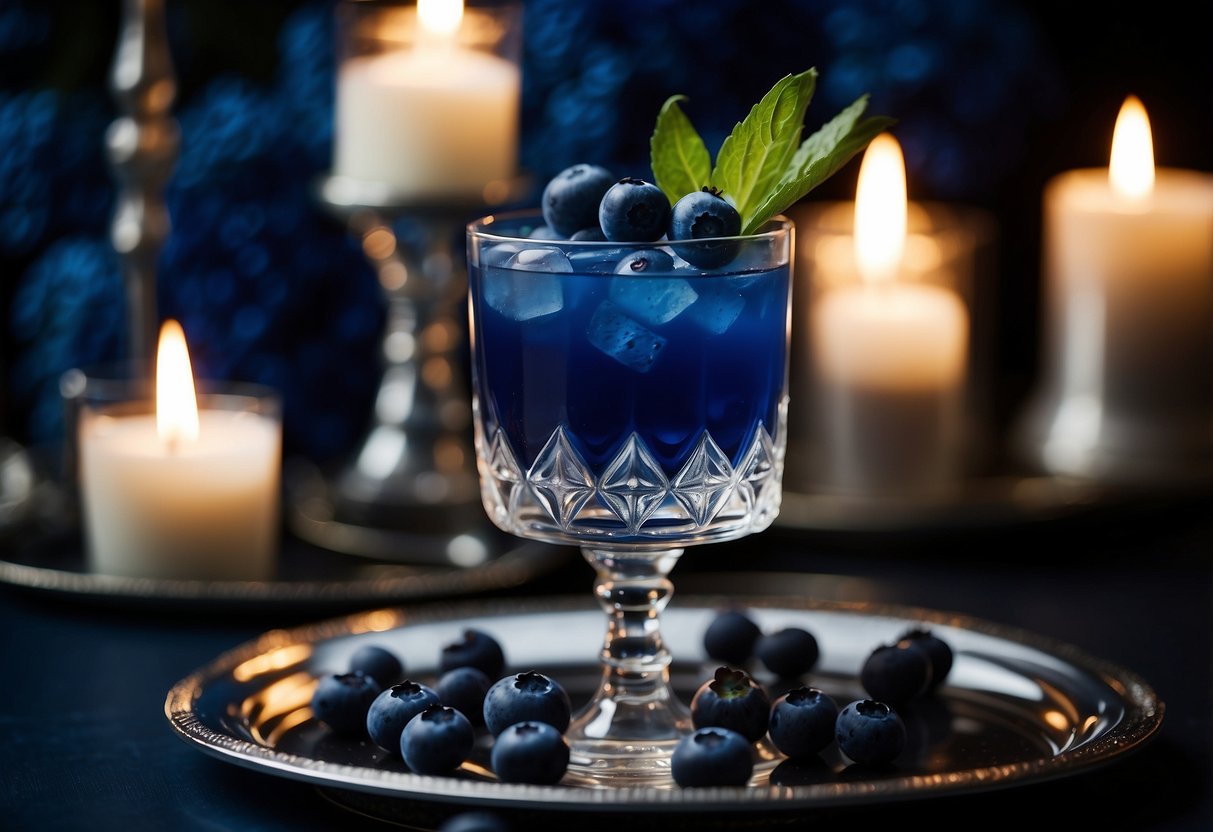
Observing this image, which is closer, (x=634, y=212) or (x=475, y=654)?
(x=634, y=212)

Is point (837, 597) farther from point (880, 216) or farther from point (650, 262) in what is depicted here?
point (650, 262)

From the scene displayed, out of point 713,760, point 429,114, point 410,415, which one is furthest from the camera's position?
point 410,415

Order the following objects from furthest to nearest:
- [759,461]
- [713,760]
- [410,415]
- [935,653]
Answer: [410,415]
[935,653]
[759,461]
[713,760]

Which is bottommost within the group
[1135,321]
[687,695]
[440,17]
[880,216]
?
[687,695]

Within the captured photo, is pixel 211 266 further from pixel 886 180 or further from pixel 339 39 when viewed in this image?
pixel 886 180

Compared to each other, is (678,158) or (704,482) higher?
(678,158)

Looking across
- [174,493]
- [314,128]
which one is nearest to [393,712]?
[174,493]

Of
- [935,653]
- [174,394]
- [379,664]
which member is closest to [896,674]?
[935,653]
